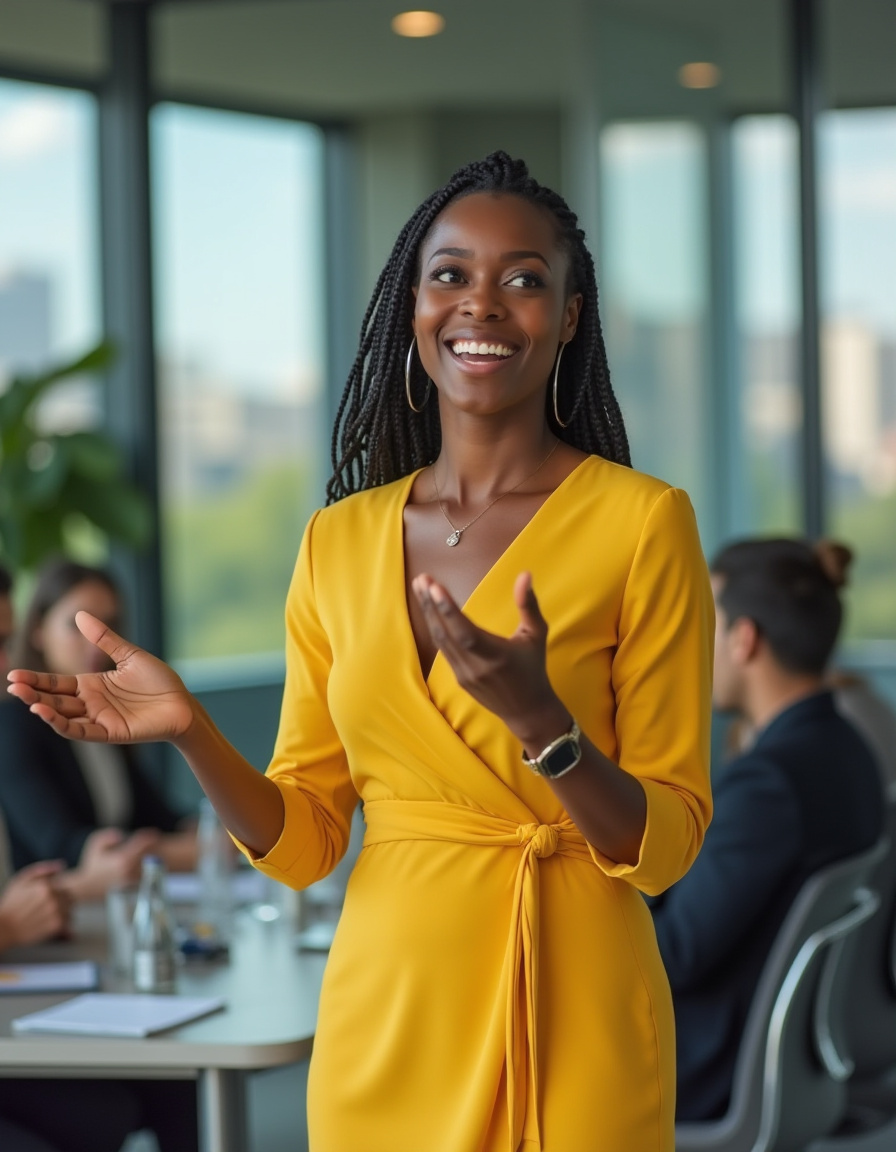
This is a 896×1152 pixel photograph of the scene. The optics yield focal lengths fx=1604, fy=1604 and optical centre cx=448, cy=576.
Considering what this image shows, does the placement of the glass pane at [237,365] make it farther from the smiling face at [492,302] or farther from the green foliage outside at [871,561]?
the smiling face at [492,302]

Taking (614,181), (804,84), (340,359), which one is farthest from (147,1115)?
(340,359)

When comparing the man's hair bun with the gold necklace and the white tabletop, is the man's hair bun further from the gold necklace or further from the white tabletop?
the gold necklace

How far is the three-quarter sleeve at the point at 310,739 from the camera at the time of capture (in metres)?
1.64

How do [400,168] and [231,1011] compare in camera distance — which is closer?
[231,1011]

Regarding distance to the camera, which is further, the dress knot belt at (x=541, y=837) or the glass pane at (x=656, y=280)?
the glass pane at (x=656, y=280)

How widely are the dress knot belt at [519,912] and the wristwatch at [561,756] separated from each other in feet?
0.57

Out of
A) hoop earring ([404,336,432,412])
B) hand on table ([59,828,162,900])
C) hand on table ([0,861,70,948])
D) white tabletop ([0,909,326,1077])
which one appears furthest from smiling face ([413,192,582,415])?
hand on table ([59,828,162,900])

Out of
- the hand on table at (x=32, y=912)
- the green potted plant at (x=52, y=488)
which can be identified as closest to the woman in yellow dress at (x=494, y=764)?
the hand on table at (x=32, y=912)

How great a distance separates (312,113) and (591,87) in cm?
301

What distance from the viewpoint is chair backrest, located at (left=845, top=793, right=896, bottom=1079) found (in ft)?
10.4

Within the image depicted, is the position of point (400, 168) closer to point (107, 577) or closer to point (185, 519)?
point (185, 519)

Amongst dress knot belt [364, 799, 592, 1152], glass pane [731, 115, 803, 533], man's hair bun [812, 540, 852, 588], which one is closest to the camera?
dress knot belt [364, 799, 592, 1152]

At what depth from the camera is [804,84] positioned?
5.39 metres

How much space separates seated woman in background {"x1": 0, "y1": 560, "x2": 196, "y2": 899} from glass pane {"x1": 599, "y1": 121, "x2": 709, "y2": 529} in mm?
2148
